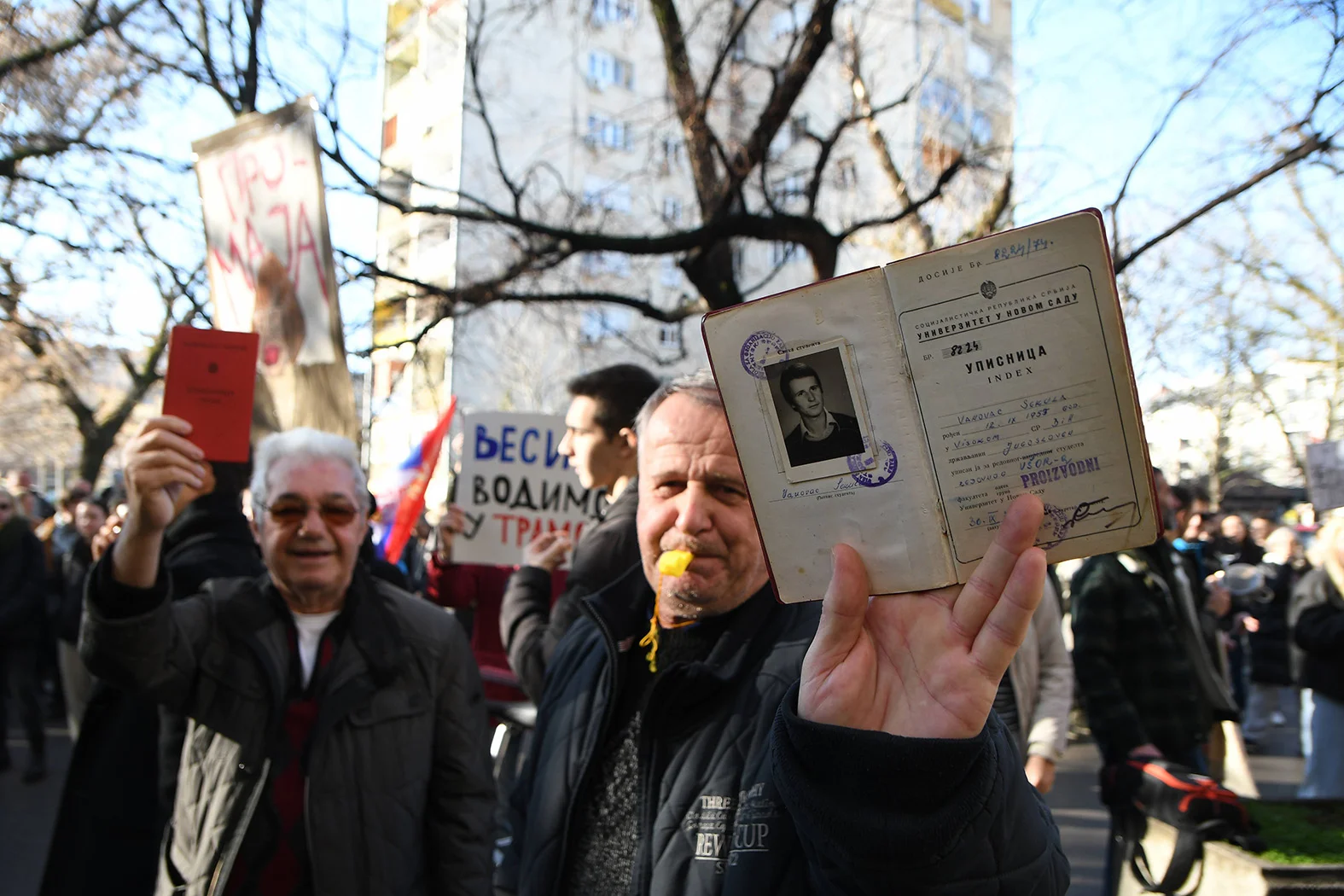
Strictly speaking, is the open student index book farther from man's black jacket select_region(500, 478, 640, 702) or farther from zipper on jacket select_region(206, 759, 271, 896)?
man's black jacket select_region(500, 478, 640, 702)

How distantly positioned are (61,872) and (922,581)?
98.9 inches

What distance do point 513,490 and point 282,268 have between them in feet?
6.68

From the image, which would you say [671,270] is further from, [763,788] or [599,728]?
[763,788]

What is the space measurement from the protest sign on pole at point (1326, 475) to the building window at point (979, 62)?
4.31m

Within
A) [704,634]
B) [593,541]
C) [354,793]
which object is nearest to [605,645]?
[704,634]

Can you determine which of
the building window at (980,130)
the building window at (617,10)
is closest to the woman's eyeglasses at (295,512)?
the building window at (617,10)

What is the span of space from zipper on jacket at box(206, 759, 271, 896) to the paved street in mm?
3271

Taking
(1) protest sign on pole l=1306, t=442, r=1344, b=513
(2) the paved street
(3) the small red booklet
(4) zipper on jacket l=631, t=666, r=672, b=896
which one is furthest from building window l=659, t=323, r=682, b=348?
(4) zipper on jacket l=631, t=666, r=672, b=896

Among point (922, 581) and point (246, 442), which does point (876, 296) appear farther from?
point (246, 442)

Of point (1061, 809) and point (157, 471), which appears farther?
point (1061, 809)

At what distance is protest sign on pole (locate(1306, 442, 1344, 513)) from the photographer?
4438mm

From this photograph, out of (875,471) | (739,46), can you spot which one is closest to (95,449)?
(739,46)

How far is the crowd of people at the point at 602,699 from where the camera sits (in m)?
1.24

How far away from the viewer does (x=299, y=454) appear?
2842 millimetres
